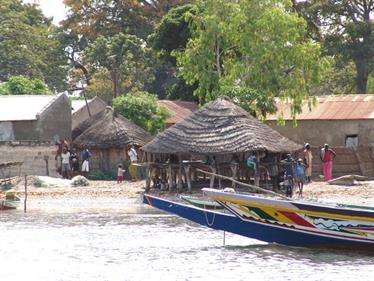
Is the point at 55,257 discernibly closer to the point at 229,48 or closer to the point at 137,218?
the point at 137,218

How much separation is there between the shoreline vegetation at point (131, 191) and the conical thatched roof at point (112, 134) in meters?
2.41


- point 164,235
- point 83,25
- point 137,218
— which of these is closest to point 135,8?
point 83,25

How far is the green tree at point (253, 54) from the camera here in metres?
40.6

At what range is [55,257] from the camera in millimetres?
22578

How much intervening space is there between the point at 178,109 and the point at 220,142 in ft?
49.6

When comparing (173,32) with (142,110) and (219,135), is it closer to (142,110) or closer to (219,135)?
(142,110)

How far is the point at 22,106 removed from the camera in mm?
43562

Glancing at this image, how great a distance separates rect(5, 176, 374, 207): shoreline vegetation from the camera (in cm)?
3328

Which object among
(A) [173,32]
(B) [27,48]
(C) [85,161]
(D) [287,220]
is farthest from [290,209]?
(B) [27,48]

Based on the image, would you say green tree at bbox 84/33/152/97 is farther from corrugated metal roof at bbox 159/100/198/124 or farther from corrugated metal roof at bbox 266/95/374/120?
corrugated metal roof at bbox 266/95/374/120

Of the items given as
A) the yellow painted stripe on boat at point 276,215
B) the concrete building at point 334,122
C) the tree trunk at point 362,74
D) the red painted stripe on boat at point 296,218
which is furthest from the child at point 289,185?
the tree trunk at point 362,74

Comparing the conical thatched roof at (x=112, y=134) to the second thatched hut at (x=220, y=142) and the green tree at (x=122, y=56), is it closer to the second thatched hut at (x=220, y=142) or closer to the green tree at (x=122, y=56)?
the second thatched hut at (x=220, y=142)

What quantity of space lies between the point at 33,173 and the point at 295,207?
21.9 metres

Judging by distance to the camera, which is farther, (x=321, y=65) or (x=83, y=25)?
→ (x=83, y=25)
